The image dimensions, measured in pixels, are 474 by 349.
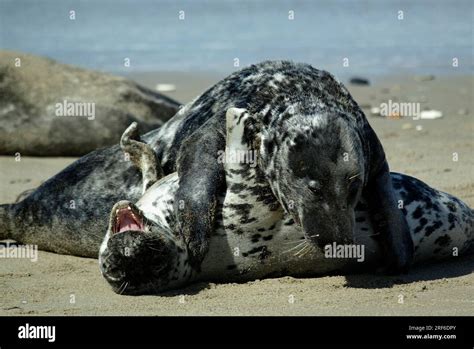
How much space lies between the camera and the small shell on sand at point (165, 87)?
52.6ft

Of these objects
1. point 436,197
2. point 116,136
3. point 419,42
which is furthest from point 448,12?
point 436,197

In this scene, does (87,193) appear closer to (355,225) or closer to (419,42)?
(355,225)

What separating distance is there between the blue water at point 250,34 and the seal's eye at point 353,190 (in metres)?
11.7

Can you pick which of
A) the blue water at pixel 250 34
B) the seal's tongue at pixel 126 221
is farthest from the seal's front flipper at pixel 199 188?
the blue water at pixel 250 34

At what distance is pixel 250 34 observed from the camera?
900 inches

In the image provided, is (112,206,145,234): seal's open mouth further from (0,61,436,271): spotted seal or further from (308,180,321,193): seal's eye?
(308,180,321,193): seal's eye

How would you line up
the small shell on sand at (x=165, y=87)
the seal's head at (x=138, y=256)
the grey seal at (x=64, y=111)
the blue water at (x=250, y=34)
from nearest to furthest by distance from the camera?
the seal's head at (x=138, y=256)
the grey seal at (x=64, y=111)
the small shell on sand at (x=165, y=87)
the blue water at (x=250, y=34)

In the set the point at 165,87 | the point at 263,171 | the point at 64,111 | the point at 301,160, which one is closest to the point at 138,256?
the point at 263,171

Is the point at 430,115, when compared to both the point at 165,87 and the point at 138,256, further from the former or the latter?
the point at 138,256

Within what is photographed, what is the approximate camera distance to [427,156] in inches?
392

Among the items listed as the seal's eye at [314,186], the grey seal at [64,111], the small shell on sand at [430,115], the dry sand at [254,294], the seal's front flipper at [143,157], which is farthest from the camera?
the small shell on sand at [430,115]

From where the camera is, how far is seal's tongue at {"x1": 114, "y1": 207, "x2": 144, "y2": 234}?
19.2 feet

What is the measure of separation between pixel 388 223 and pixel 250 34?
17.2 m

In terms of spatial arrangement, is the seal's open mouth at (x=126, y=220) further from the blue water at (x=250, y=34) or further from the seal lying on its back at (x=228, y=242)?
the blue water at (x=250, y=34)
